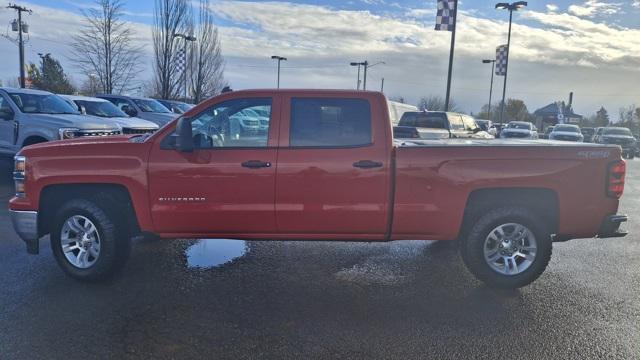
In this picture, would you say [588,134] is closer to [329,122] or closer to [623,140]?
[623,140]

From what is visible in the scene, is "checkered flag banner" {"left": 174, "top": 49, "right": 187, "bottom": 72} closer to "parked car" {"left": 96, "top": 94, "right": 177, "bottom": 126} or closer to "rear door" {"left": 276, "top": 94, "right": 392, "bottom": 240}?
"parked car" {"left": 96, "top": 94, "right": 177, "bottom": 126}

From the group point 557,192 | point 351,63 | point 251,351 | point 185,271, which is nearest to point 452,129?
point 557,192

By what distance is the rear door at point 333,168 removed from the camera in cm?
465

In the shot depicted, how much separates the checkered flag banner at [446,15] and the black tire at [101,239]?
18410 mm

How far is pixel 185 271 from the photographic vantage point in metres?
5.27

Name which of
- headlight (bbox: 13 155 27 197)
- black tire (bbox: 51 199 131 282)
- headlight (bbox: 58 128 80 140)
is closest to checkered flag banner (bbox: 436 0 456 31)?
headlight (bbox: 58 128 80 140)

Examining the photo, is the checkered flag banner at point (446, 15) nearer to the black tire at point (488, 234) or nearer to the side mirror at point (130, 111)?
the side mirror at point (130, 111)

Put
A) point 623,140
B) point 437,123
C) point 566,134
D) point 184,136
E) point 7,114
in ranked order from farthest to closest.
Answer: point 566,134
point 623,140
point 437,123
point 7,114
point 184,136

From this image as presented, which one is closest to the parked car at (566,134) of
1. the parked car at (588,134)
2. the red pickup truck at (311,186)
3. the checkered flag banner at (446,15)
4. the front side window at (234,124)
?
the parked car at (588,134)

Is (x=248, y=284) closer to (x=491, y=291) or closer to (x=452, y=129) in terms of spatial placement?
(x=491, y=291)

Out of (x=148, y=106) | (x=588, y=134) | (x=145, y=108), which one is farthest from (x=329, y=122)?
(x=588, y=134)

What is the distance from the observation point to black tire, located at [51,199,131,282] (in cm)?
479

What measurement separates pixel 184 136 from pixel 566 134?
92.4 feet

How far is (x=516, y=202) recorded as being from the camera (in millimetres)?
4859
